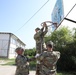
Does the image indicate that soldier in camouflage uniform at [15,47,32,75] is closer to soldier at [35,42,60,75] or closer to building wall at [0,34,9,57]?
soldier at [35,42,60,75]

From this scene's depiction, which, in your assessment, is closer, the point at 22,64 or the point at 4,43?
the point at 22,64

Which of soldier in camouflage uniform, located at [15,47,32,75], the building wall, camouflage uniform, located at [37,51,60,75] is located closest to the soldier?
camouflage uniform, located at [37,51,60,75]

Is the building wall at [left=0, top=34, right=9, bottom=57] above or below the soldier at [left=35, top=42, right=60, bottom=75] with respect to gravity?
above

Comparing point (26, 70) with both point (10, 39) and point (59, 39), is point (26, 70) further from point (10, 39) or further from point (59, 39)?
point (10, 39)

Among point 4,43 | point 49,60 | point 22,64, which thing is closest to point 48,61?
point 49,60

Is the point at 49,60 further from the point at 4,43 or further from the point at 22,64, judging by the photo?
the point at 4,43

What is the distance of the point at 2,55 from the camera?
1505 inches

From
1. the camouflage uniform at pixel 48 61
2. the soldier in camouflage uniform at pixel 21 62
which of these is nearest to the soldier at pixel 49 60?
the camouflage uniform at pixel 48 61

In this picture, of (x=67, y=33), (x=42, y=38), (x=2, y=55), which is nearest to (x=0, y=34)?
(x=2, y=55)

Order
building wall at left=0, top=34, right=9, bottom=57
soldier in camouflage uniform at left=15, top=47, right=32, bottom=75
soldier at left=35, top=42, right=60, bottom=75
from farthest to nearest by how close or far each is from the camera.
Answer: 1. building wall at left=0, top=34, right=9, bottom=57
2. soldier in camouflage uniform at left=15, top=47, right=32, bottom=75
3. soldier at left=35, top=42, right=60, bottom=75

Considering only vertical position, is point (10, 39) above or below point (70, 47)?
above

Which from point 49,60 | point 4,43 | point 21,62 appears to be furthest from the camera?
point 4,43

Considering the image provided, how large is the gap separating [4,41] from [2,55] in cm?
270

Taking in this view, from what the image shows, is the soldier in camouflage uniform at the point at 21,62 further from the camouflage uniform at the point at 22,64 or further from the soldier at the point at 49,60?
the soldier at the point at 49,60
